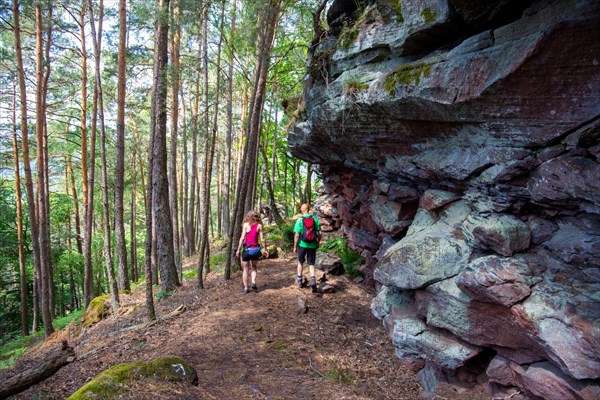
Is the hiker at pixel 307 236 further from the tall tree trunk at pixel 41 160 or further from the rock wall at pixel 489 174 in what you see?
the tall tree trunk at pixel 41 160

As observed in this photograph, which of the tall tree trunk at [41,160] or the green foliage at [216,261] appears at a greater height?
the tall tree trunk at [41,160]

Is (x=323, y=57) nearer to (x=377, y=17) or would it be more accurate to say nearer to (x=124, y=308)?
(x=377, y=17)

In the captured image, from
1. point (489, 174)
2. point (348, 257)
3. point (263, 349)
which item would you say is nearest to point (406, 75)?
point (489, 174)

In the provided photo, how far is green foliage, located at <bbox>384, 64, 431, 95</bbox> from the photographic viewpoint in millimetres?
4535

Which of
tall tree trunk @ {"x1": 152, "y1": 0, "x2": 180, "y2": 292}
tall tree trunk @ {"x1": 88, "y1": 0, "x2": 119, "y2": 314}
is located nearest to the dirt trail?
tall tree trunk @ {"x1": 152, "y1": 0, "x2": 180, "y2": 292}

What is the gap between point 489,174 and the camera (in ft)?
14.0

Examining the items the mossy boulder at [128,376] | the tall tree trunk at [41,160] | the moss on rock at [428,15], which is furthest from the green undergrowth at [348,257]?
the tall tree trunk at [41,160]

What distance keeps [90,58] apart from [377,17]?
12014 millimetres

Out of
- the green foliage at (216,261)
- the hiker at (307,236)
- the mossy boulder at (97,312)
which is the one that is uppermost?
the hiker at (307,236)

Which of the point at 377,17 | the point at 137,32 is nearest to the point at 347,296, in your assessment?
the point at 377,17

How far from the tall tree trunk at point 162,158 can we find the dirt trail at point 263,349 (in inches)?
59.5

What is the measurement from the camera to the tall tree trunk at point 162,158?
25.2 ft

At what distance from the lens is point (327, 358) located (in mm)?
5395

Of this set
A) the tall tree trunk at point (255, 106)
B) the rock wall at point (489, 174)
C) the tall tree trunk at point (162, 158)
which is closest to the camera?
the rock wall at point (489, 174)
